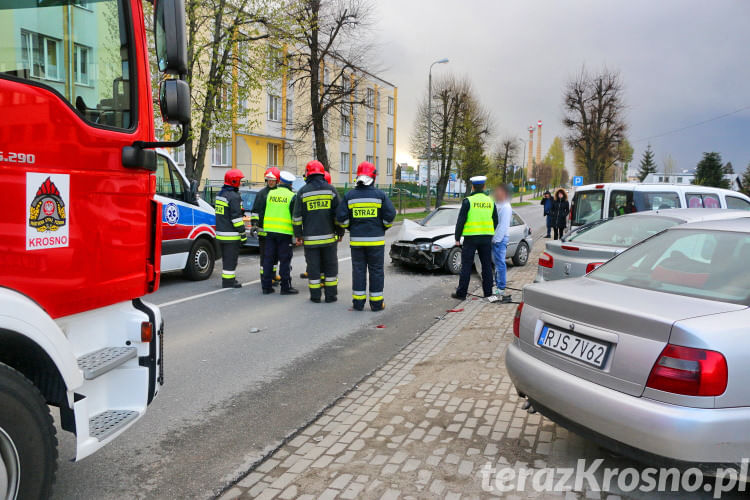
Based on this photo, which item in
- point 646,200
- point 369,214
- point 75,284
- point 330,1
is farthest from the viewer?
point 330,1

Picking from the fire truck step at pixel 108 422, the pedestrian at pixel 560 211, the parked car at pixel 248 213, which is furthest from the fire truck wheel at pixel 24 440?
the pedestrian at pixel 560 211

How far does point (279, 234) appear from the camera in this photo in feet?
30.8

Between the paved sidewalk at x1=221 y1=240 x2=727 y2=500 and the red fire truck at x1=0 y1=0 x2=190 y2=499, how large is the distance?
1.09 meters

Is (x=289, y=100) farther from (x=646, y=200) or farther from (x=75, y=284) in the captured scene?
(x=75, y=284)

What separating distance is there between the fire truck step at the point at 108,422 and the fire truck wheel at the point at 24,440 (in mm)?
266

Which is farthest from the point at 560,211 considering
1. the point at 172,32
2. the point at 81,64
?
the point at 81,64

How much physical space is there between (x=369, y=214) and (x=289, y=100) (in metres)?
32.7

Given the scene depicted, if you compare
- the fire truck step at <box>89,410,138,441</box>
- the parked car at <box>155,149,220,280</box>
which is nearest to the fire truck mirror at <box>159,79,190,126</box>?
the fire truck step at <box>89,410,138,441</box>

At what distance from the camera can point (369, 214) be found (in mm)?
8258

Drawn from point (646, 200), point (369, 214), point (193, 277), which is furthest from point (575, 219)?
point (193, 277)

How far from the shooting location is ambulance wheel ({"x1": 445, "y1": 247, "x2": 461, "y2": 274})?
11703mm

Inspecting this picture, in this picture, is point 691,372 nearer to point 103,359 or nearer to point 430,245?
point 103,359

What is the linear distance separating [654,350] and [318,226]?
6381mm

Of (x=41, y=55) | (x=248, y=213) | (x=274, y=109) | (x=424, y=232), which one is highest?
(x=274, y=109)
